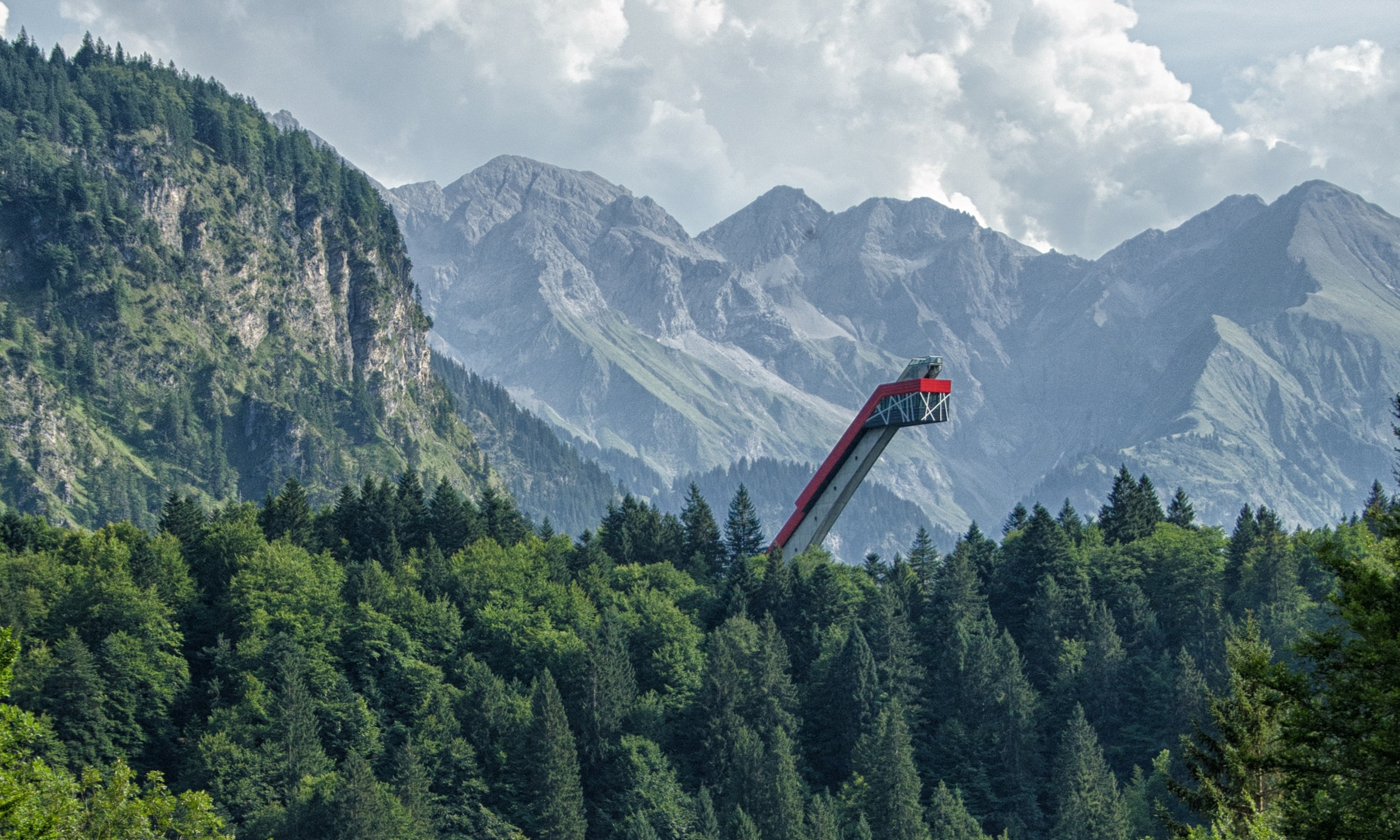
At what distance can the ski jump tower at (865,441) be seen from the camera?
10650 centimetres

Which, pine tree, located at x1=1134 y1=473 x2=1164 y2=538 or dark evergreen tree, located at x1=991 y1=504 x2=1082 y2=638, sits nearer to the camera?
dark evergreen tree, located at x1=991 y1=504 x2=1082 y2=638

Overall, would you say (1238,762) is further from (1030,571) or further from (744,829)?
(1030,571)

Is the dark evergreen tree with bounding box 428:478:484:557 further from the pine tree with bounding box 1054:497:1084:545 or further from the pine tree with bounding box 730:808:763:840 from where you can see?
the pine tree with bounding box 1054:497:1084:545

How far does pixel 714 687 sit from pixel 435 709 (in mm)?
19840

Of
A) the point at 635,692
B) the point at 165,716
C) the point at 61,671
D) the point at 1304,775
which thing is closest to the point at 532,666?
the point at 635,692

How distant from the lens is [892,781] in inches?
3644

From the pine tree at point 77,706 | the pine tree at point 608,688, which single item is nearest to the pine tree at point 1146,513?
the pine tree at point 608,688

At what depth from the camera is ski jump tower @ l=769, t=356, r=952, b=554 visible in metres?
106

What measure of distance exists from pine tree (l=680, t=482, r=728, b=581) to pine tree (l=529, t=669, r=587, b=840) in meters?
31.4

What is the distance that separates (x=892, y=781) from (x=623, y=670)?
2119 cm

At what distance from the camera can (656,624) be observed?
356 feet

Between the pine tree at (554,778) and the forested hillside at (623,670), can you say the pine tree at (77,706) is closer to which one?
the forested hillside at (623,670)

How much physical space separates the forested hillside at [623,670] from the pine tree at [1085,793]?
262 millimetres

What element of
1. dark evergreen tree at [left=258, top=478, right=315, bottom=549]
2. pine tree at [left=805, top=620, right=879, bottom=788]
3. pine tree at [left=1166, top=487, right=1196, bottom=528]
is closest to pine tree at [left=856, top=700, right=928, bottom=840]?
pine tree at [left=805, top=620, right=879, bottom=788]
